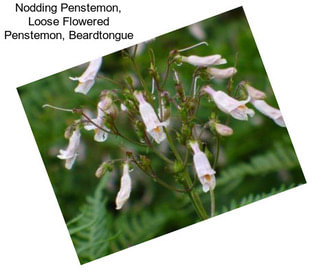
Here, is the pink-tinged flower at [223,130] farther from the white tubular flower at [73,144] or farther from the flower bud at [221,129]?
the white tubular flower at [73,144]

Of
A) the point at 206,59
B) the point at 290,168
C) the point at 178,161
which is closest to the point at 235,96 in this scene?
the point at 206,59

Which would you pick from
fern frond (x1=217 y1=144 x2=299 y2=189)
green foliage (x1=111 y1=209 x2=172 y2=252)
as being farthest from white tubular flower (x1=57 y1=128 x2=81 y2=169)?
fern frond (x1=217 y1=144 x2=299 y2=189)

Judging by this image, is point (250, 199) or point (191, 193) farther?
point (250, 199)

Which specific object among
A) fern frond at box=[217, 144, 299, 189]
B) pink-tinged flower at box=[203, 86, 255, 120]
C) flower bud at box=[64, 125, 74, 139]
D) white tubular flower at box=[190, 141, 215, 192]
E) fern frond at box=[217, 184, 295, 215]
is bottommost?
fern frond at box=[217, 184, 295, 215]

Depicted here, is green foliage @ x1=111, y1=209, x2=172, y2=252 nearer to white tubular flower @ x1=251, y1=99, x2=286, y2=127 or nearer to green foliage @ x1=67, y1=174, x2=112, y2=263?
green foliage @ x1=67, y1=174, x2=112, y2=263

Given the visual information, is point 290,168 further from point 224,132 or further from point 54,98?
point 54,98

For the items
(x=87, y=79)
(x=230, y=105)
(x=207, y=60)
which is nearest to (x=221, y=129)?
(x=230, y=105)

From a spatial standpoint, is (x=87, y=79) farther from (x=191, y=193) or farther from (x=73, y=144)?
(x=191, y=193)
